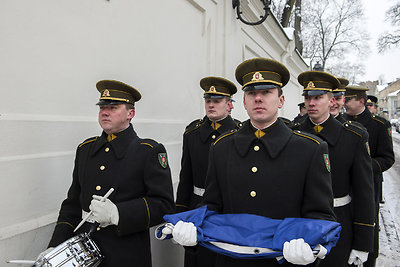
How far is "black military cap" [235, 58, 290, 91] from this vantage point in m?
1.93

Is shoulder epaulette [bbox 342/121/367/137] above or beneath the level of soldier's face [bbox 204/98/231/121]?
beneath

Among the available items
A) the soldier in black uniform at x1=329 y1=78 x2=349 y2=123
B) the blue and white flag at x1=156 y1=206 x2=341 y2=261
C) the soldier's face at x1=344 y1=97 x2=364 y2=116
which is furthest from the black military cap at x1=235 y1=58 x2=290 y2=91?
the soldier's face at x1=344 y1=97 x2=364 y2=116

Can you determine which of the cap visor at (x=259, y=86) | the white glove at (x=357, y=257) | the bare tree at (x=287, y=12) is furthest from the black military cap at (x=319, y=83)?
the bare tree at (x=287, y=12)

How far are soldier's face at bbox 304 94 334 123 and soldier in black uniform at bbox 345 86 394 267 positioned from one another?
1346mm

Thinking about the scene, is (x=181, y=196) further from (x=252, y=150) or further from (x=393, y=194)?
(x=393, y=194)

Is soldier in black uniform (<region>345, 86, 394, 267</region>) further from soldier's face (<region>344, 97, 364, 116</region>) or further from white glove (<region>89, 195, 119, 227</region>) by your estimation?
white glove (<region>89, 195, 119, 227</region>)

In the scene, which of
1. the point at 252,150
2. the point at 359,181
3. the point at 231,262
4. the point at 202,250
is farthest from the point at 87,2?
the point at 359,181

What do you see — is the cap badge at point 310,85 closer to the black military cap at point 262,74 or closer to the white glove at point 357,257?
the black military cap at point 262,74

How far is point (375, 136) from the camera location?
14.1 feet

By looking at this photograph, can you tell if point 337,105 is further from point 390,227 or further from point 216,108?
point 390,227

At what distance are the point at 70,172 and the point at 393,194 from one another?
29.2 ft

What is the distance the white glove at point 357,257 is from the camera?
2434 mm

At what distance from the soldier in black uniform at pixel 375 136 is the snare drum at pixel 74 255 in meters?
3.17

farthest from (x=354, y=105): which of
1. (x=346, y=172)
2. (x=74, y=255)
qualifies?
(x=74, y=255)
